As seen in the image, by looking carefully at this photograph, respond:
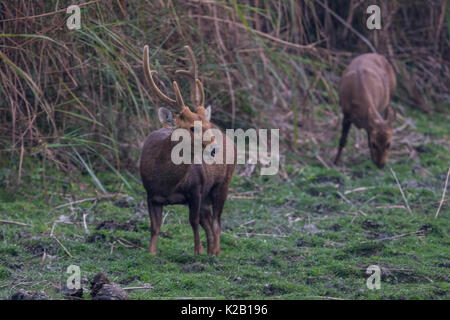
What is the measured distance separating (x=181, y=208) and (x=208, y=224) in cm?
142

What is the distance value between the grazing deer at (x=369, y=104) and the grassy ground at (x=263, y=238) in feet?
1.11

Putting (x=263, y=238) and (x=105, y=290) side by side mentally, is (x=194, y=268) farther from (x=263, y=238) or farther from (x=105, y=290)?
(x=263, y=238)

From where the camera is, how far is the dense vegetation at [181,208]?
5562 millimetres

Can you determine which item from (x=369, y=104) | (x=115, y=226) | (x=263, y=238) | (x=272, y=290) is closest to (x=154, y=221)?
(x=115, y=226)

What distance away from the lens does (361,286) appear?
511 centimetres

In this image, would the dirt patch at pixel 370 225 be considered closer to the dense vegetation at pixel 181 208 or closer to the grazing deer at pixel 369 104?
the dense vegetation at pixel 181 208

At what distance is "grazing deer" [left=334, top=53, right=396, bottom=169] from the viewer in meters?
9.58

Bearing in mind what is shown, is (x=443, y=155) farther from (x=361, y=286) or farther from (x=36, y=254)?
(x=36, y=254)

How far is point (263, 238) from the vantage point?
22.5ft

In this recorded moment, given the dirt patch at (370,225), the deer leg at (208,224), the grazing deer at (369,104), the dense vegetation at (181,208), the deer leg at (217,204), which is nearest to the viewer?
the dense vegetation at (181,208)

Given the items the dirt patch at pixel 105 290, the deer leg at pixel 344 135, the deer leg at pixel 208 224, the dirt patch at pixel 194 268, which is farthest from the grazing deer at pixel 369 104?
the dirt patch at pixel 105 290

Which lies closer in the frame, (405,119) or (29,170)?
(29,170)
